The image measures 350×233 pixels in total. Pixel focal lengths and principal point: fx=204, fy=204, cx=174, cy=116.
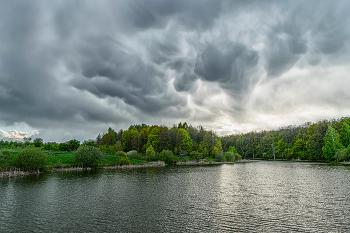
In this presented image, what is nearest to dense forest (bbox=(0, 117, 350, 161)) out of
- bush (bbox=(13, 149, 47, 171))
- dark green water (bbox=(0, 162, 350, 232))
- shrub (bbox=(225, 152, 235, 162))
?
shrub (bbox=(225, 152, 235, 162))

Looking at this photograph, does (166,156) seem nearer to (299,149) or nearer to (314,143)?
(314,143)

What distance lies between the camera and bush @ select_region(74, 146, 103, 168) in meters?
86.2

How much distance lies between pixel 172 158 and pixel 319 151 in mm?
91017

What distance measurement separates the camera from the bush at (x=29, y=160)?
6894 centimetres

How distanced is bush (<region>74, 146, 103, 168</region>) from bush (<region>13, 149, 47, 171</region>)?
615 inches

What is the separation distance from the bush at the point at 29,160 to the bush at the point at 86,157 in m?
15.6

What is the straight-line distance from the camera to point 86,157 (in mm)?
86688

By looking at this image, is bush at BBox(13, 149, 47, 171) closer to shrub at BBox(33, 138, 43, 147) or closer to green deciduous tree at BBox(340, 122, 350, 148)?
shrub at BBox(33, 138, 43, 147)

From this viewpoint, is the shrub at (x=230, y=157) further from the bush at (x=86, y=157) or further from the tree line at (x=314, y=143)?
the bush at (x=86, y=157)

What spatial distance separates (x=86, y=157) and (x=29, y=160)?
2126 cm

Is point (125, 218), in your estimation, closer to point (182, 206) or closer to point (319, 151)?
point (182, 206)

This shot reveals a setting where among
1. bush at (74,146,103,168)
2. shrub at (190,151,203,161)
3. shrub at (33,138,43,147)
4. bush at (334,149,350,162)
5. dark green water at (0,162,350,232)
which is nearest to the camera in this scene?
dark green water at (0,162,350,232)

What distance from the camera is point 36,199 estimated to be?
109ft

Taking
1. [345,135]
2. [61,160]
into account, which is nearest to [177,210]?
[61,160]
